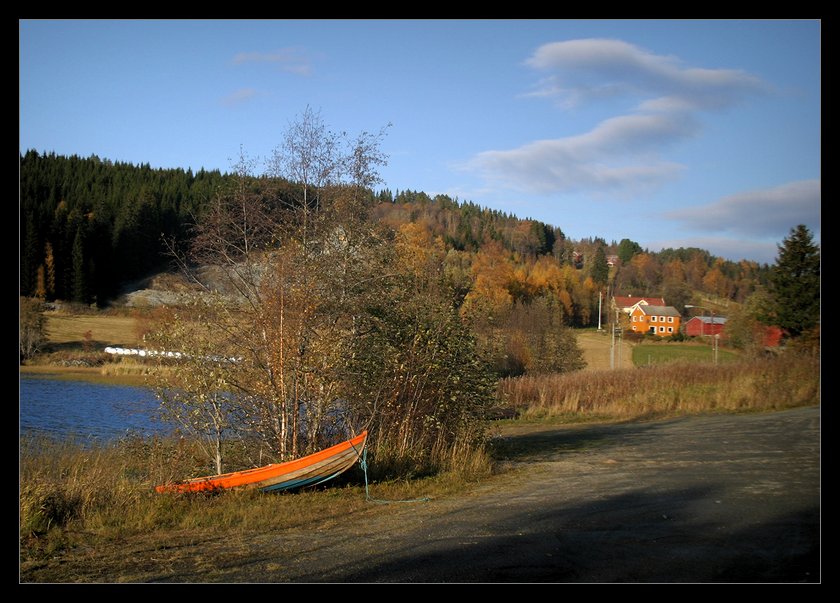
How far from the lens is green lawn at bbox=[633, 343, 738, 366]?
85.0 ft

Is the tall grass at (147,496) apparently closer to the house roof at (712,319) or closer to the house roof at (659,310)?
the house roof at (712,319)

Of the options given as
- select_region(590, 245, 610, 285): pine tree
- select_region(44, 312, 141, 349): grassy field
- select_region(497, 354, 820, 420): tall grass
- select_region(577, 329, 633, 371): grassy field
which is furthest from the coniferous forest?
select_region(590, 245, 610, 285): pine tree

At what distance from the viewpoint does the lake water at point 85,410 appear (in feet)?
40.1

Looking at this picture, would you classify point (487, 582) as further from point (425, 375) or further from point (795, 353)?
point (795, 353)

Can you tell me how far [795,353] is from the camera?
727 inches

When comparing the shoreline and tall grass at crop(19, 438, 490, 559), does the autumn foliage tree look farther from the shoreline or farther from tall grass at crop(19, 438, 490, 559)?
the shoreline

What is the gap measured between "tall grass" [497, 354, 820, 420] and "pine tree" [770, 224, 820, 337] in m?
4.80

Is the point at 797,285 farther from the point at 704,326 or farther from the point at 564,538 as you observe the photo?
the point at 704,326

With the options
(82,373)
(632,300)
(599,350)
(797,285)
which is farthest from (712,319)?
(82,373)

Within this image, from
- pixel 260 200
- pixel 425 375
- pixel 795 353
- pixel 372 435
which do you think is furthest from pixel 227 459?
pixel 795 353

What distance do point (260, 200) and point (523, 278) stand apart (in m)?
32.4

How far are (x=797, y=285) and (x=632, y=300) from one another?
2202 cm

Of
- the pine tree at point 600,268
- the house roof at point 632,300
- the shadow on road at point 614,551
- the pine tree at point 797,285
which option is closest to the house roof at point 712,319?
the house roof at point 632,300
